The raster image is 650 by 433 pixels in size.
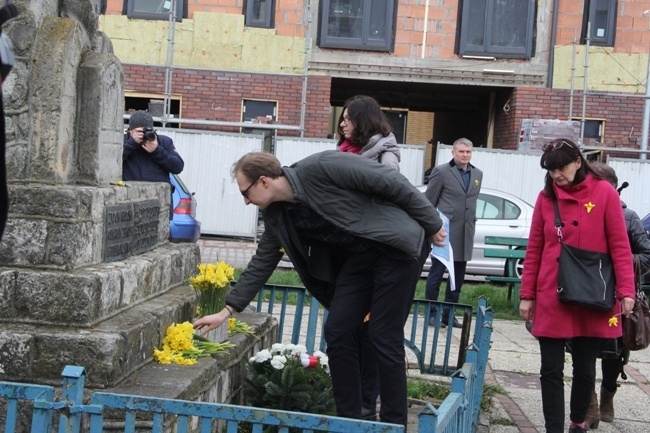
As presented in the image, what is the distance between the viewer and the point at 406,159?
62.7 feet

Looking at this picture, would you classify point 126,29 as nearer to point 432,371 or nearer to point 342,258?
point 432,371

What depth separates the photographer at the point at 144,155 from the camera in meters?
7.57

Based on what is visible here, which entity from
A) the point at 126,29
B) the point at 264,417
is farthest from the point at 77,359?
the point at 126,29

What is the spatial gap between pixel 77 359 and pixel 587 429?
324 cm

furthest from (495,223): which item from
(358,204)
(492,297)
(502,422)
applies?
(358,204)

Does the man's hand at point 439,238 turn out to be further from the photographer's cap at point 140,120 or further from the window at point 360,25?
the window at point 360,25

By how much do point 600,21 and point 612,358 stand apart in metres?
15.7

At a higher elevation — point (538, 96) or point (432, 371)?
point (538, 96)

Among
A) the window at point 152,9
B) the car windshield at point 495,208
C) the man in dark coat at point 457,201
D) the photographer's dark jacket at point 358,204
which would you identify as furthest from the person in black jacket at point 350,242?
the window at point 152,9

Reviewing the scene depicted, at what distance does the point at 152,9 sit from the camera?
2056cm

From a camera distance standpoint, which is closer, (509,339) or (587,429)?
(587,429)

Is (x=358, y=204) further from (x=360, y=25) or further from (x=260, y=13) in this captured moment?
(x=360, y=25)

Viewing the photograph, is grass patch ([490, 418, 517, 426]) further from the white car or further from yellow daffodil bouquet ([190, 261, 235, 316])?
the white car

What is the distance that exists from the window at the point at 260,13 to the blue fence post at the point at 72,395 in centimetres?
1742
